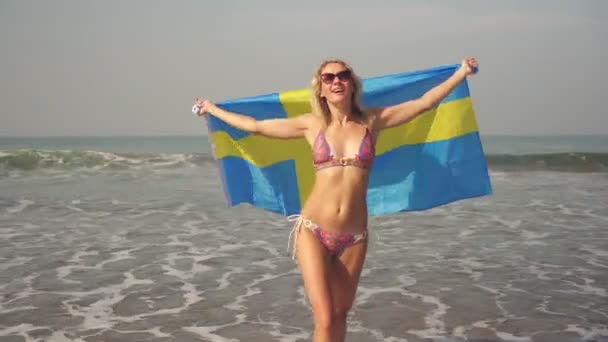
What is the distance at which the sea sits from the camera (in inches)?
233

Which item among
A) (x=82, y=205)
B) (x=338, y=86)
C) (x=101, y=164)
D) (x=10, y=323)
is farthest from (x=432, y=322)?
(x=101, y=164)

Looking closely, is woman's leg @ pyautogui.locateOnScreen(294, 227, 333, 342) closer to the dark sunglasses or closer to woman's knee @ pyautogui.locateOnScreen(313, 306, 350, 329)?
woman's knee @ pyautogui.locateOnScreen(313, 306, 350, 329)

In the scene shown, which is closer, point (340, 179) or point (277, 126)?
point (340, 179)

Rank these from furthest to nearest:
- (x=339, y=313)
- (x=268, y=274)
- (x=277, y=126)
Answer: (x=268, y=274) < (x=277, y=126) < (x=339, y=313)

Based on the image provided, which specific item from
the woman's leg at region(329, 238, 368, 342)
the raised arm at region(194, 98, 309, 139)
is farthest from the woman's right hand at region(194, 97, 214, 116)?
the woman's leg at region(329, 238, 368, 342)

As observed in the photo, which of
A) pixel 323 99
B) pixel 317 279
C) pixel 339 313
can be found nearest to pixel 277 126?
pixel 323 99

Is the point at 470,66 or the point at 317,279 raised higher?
the point at 470,66

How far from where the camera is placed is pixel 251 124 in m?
4.39

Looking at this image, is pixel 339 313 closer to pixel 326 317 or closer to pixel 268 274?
pixel 326 317

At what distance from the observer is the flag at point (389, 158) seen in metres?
5.42

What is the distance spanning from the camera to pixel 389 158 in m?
5.60

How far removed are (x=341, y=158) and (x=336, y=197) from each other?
0.82 ft

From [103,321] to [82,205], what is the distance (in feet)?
27.9

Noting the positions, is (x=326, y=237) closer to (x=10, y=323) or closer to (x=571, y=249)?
(x=10, y=323)
